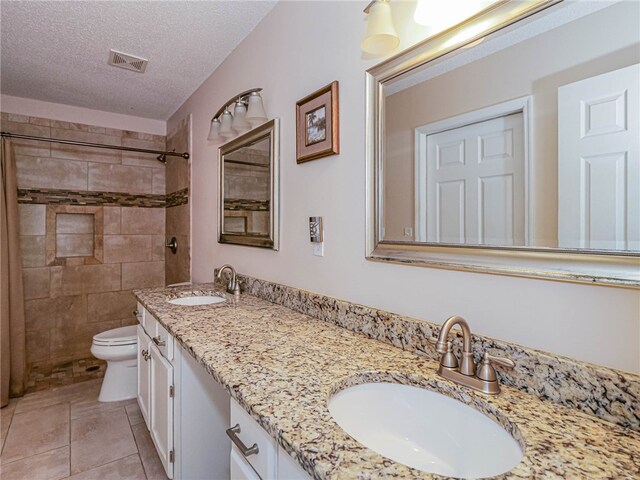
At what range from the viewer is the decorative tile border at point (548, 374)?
0.64 meters

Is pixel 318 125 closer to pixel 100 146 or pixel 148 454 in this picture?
pixel 148 454

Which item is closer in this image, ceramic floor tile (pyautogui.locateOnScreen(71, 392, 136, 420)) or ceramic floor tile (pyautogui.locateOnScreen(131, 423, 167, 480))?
ceramic floor tile (pyautogui.locateOnScreen(131, 423, 167, 480))

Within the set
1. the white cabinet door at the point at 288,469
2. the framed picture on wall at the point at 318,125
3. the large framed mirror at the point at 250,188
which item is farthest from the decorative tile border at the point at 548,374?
the large framed mirror at the point at 250,188

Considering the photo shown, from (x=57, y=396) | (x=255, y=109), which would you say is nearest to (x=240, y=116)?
(x=255, y=109)

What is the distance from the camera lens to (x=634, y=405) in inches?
24.8

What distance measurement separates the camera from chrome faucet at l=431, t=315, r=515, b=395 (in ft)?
2.53

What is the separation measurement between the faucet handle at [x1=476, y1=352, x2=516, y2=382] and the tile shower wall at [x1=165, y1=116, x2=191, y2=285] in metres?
2.49

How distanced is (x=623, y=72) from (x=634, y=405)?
63 cm

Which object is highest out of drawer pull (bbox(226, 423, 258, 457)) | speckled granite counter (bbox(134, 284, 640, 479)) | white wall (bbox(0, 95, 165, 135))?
white wall (bbox(0, 95, 165, 135))

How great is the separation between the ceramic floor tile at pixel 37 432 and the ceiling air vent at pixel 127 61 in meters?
2.32

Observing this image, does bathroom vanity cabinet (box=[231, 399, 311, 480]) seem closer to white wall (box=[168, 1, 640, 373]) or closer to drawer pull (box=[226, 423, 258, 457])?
drawer pull (box=[226, 423, 258, 457])

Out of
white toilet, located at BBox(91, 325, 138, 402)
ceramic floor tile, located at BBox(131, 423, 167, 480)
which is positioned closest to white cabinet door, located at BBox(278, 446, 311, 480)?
ceramic floor tile, located at BBox(131, 423, 167, 480)

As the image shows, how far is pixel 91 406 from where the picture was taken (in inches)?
92.9

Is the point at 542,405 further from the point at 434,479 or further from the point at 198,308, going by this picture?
the point at 198,308
